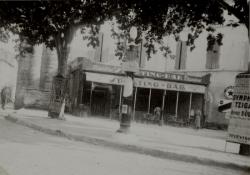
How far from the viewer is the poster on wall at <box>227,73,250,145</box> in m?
12.1

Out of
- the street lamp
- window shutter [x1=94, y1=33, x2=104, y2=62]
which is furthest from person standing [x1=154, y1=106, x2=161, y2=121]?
the street lamp

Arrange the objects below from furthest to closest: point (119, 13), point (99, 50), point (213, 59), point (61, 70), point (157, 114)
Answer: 1. point (99, 50)
2. point (213, 59)
3. point (157, 114)
4. point (61, 70)
5. point (119, 13)

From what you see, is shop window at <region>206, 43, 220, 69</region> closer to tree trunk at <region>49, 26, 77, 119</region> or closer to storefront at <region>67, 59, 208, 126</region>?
storefront at <region>67, 59, 208, 126</region>

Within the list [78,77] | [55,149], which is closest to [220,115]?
[78,77]

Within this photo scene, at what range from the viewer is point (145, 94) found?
30.9 meters

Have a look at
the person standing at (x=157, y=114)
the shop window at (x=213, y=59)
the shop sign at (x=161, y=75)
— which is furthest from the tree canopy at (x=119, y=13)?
the shop window at (x=213, y=59)

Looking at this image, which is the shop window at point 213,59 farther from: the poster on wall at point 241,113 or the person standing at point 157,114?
the poster on wall at point 241,113

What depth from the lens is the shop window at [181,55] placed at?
33.4 m

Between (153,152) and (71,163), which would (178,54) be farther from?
(71,163)

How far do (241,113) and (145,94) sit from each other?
18722 millimetres

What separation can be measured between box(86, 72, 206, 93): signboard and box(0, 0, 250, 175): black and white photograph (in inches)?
2.7

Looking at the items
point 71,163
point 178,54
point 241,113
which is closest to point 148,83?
point 178,54

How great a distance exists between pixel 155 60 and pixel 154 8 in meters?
22.9

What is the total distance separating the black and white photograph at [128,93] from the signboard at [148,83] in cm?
7
